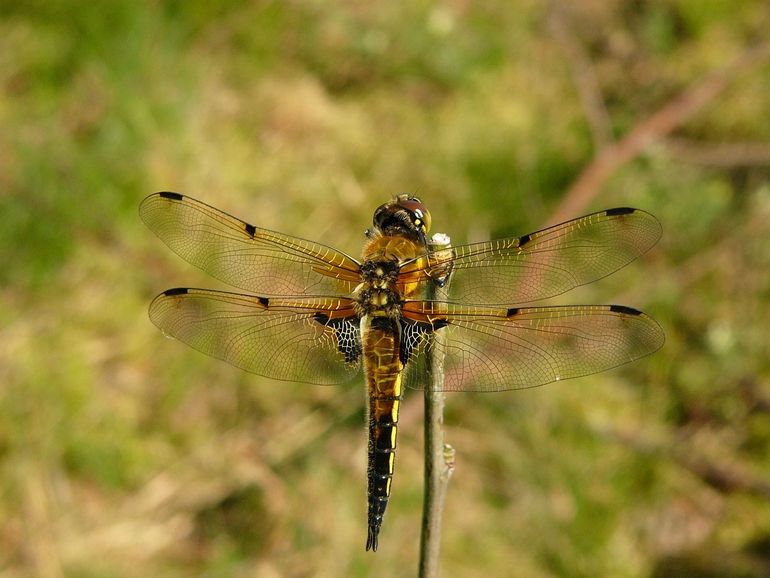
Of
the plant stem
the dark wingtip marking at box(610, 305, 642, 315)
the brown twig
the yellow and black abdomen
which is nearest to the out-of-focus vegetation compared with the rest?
the brown twig

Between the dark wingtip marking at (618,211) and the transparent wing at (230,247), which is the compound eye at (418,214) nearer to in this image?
the transparent wing at (230,247)

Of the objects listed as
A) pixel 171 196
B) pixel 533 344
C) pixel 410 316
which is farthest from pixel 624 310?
pixel 171 196

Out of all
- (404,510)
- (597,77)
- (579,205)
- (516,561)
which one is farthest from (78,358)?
(597,77)

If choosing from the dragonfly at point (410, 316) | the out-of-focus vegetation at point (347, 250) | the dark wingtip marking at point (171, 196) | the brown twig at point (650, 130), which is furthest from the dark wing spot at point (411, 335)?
the brown twig at point (650, 130)

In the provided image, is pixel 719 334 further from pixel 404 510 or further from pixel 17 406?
pixel 17 406

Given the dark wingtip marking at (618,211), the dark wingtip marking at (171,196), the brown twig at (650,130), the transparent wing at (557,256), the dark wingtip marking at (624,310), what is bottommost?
the dark wingtip marking at (624,310)

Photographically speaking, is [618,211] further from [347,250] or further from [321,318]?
[347,250]

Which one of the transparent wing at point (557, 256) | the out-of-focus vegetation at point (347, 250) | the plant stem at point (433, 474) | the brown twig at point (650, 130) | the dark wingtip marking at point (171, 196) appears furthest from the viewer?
the brown twig at point (650, 130)

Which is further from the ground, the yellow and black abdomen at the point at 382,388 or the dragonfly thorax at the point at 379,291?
the dragonfly thorax at the point at 379,291
